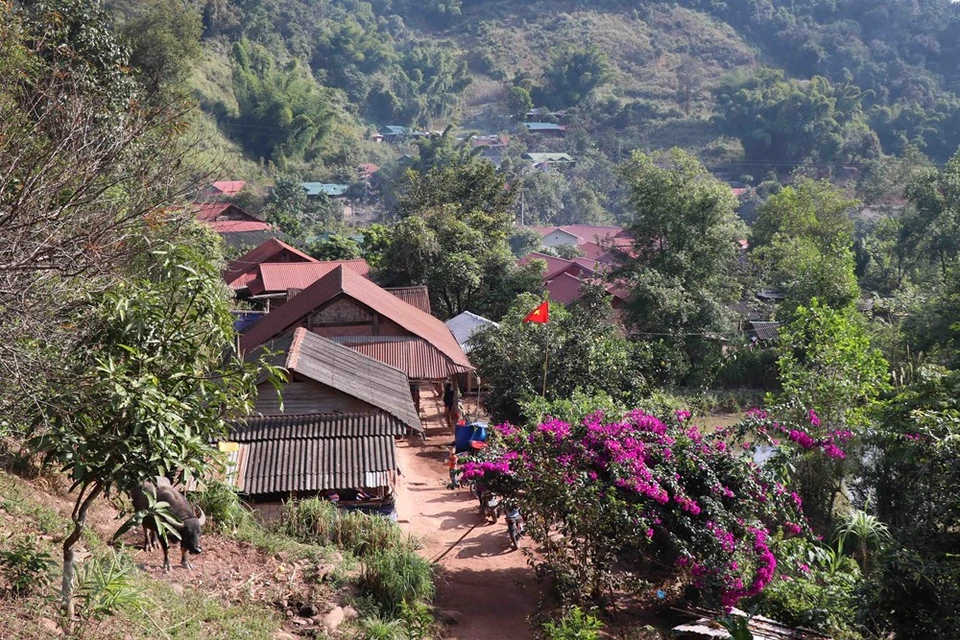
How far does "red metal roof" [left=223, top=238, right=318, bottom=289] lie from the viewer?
30.3 metres

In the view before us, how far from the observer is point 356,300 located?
17.6 meters

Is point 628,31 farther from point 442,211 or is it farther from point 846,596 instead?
point 846,596

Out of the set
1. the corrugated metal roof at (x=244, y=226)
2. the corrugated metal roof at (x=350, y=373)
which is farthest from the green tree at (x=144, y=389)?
the corrugated metal roof at (x=244, y=226)

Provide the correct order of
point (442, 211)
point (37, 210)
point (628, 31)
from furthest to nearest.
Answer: point (628, 31) < point (442, 211) < point (37, 210)

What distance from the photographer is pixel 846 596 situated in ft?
27.3

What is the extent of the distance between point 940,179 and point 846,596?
31.0 meters

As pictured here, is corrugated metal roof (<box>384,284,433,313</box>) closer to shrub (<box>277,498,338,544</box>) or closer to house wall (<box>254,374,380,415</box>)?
house wall (<box>254,374,380,415</box>)

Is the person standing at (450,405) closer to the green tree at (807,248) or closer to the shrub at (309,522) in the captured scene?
the shrub at (309,522)

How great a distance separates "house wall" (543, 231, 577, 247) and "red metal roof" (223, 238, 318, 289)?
2962 centimetres

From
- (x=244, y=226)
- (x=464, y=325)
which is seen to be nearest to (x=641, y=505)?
(x=464, y=325)

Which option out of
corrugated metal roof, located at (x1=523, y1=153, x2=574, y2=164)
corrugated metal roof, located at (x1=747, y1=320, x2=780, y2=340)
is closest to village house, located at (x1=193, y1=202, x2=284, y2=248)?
corrugated metal roof, located at (x1=747, y1=320, x2=780, y2=340)

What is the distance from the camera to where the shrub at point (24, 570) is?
5547 millimetres

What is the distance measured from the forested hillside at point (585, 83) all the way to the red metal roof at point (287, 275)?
28157 mm

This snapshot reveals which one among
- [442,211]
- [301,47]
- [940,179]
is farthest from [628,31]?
[442,211]
